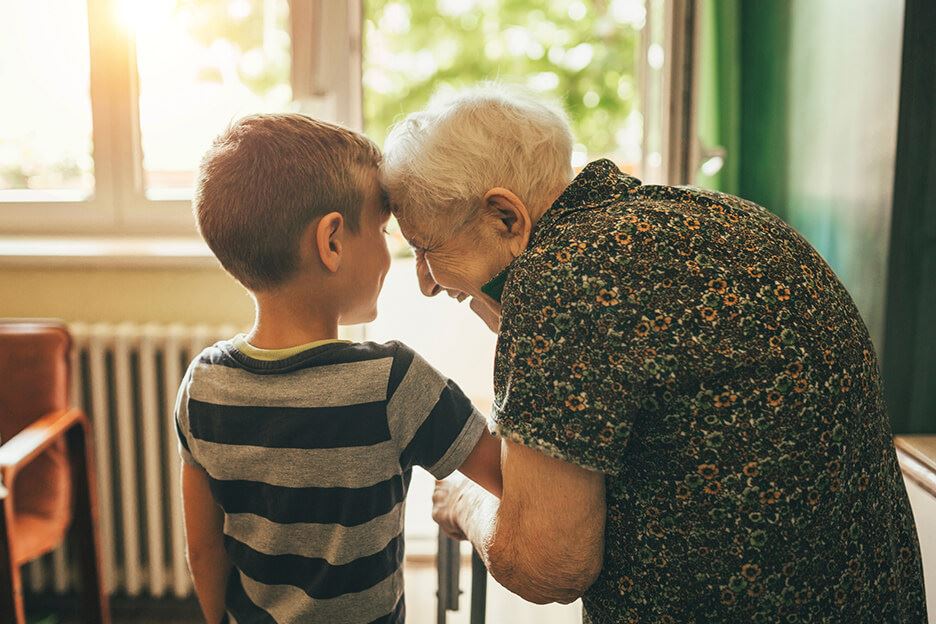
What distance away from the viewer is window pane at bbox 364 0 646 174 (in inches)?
130

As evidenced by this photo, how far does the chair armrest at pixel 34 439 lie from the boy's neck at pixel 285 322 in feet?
3.60

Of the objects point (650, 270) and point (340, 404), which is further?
point (340, 404)

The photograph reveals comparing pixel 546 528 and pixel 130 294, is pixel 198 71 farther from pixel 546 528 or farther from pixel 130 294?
pixel 546 528

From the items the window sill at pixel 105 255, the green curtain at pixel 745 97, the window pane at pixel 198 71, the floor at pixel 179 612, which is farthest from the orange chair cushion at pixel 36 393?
the green curtain at pixel 745 97

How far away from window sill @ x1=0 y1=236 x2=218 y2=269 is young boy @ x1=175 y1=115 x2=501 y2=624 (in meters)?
1.38

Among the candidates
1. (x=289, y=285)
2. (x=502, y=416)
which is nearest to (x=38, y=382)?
(x=289, y=285)

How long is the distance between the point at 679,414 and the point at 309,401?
411 millimetres

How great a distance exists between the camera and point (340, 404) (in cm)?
95

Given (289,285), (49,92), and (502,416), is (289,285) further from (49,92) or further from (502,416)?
(49,92)

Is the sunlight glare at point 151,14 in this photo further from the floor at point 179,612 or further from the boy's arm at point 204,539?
the boy's arm at point 204,539

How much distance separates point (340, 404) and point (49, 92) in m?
2.22

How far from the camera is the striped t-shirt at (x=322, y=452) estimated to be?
37.6 inches

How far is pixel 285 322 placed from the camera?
3.33ft

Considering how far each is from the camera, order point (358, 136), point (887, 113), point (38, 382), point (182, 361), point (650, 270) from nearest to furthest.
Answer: point (650, 270), point (358, 136), point (887, 113), point (38, 382), point (182, 361)
